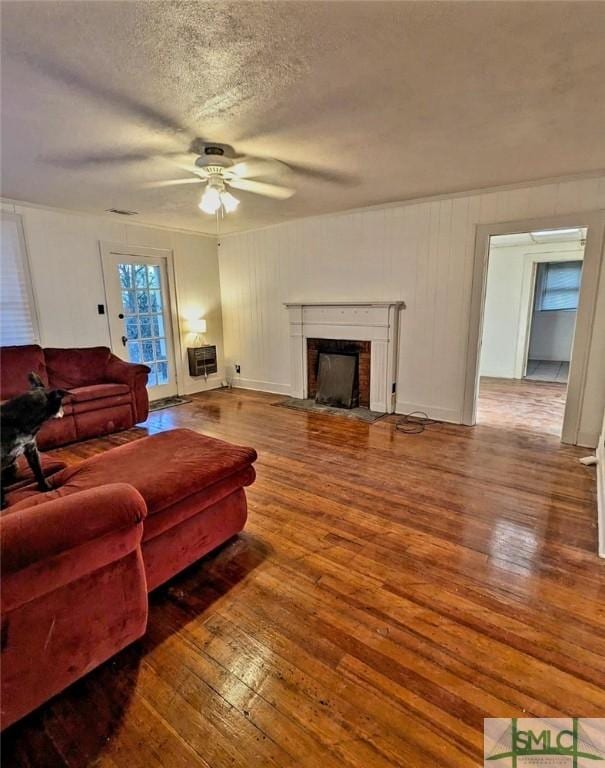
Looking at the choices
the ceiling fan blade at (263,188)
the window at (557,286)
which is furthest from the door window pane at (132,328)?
the window at (557,286)

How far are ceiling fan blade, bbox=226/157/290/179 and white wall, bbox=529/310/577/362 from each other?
23.0 feet

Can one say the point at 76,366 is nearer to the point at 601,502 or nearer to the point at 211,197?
the point at 211,197

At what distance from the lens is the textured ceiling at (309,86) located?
4.58ft

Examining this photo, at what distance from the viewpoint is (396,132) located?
2346mm

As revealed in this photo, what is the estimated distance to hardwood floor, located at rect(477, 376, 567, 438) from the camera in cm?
410

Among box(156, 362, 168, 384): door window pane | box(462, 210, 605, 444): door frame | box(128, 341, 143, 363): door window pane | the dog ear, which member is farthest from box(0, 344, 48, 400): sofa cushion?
box(462, 210, 605, 444): door frame

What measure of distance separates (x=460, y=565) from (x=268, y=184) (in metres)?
3.27

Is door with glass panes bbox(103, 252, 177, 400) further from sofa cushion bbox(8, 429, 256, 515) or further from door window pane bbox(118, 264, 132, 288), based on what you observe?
sofa cushion bbox(8, 429, 256, 515)

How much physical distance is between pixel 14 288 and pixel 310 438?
341 centimetres

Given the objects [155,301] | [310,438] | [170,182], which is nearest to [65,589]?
[310,438]

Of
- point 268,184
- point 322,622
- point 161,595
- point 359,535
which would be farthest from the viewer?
point 268,184

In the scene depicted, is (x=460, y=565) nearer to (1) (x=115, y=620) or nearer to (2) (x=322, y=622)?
(2) (x=322, y=622)

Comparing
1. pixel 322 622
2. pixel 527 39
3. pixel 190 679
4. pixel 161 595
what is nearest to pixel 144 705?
pixel 190 679

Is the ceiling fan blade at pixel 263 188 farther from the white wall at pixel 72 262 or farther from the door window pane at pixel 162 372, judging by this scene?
the door window pane at pixel 162 372
